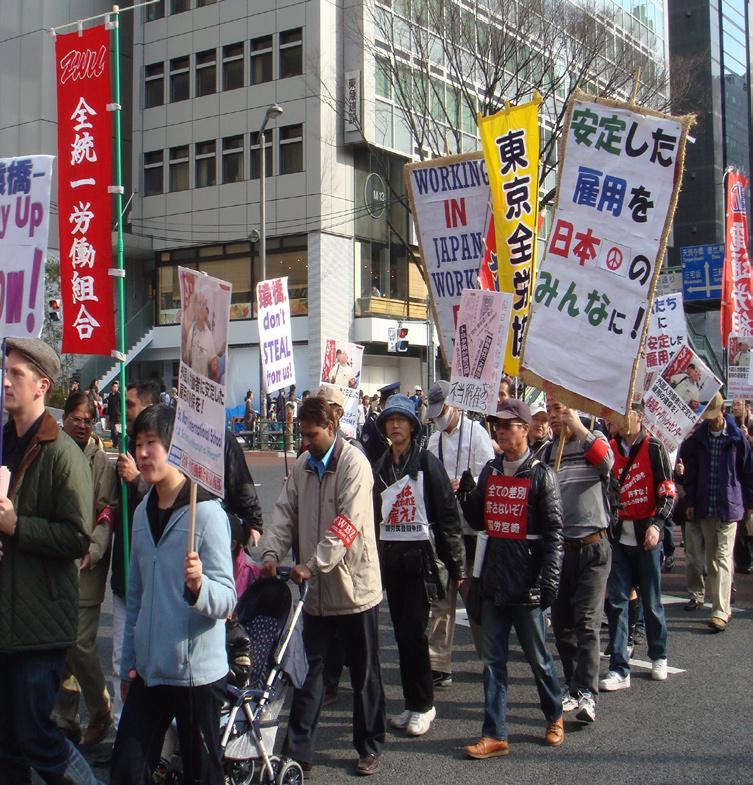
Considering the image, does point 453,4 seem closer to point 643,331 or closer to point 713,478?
point 713,478

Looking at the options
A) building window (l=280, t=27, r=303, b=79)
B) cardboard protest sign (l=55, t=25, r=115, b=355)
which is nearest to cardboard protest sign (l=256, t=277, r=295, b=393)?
cardboard protest sign (l=55, t=25, r=115, b=355)

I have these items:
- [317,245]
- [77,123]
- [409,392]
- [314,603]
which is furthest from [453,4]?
[314,603]

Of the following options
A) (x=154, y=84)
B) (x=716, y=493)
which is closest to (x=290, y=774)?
(x=716, y=493)

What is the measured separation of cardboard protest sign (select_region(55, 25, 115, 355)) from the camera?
627 centimetres

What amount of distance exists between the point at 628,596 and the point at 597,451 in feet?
4.10

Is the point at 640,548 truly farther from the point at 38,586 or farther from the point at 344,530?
the point at 38,586

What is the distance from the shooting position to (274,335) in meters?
9.12

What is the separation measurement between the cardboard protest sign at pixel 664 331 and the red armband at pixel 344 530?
6.52 meters

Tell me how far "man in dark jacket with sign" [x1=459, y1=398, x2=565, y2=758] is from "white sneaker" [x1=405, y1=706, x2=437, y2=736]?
373mm

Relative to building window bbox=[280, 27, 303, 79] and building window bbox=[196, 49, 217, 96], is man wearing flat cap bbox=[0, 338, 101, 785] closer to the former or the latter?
building window bbox=[280, 27, 303, 79]

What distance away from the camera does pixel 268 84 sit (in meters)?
34.2

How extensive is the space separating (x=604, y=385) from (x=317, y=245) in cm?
2816

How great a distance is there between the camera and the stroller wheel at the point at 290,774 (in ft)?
14.3

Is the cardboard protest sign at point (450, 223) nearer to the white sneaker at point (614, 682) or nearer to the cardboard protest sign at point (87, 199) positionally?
the cardboard protest sign at point (87, 199)
